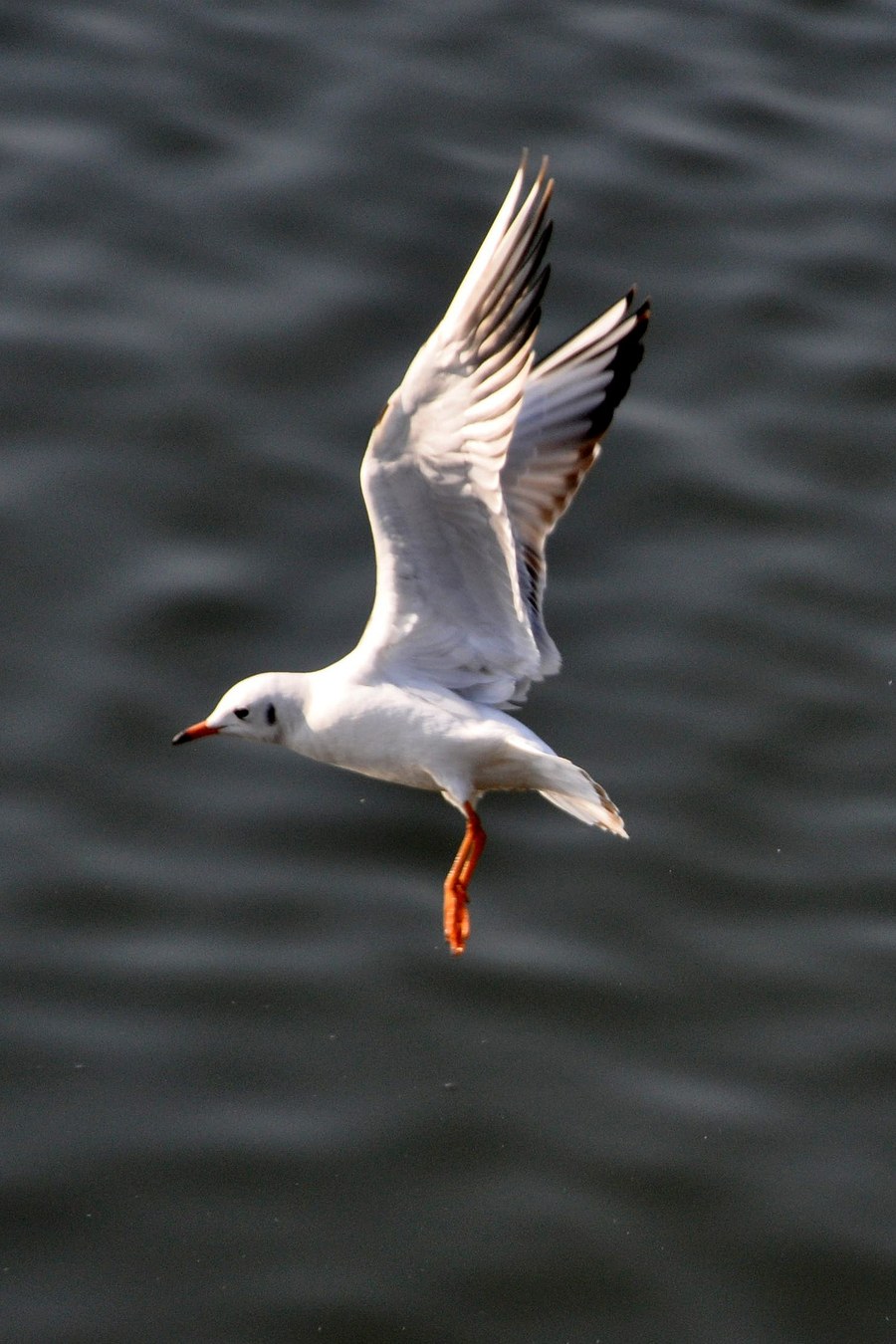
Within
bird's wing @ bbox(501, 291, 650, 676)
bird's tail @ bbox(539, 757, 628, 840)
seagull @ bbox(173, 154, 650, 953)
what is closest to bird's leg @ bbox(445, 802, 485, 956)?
seagull @ bbox(173, 154, 650, 953)

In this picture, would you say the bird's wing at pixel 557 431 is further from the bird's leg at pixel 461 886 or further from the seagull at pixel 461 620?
the bird's leg at pixel 461 886

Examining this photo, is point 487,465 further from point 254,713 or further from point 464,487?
point 254,713

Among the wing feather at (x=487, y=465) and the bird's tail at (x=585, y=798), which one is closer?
the wing feather at (x=487, y=465)

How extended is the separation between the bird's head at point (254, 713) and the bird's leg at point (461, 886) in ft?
2.48

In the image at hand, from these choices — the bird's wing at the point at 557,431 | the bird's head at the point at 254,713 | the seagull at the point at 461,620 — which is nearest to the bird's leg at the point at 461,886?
the seagull at the point at 461,620

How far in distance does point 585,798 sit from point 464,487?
3.93ft

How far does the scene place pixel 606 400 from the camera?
27.8ft

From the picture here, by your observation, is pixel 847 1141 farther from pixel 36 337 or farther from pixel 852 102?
pixel 852 102

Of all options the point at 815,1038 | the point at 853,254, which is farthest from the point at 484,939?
the point at 853,254

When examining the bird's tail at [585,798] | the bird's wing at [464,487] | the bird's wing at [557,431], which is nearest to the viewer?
the bird's wing at [464,487]

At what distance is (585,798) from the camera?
328 inches

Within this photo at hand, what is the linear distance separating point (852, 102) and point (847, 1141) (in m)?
8.07

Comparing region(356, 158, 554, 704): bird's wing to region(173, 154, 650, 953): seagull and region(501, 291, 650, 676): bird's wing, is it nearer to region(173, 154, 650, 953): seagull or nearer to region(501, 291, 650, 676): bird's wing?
region(173, 154, 650, 953): seagull

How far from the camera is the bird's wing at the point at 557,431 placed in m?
8.46
